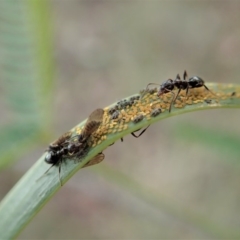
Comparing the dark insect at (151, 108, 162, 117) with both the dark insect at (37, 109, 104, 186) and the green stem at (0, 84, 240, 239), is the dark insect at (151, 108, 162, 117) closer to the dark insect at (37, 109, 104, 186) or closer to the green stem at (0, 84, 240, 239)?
the green stem at (0, 84, 240, 239)

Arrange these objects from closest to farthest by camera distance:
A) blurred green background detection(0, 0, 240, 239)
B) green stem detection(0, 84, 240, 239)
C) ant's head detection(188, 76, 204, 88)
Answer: green stem detection(0, 84, 240, 239) < ant's head detection(188, 76, 204, 88) < blurred green background detection(0, 0, 240, 239)

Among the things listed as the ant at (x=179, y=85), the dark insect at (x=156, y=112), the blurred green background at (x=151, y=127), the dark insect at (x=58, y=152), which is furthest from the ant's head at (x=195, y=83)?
the blurred green background at (x=151, y=127)

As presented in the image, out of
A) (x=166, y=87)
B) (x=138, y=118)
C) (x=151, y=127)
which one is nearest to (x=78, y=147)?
(x=138, y=118)

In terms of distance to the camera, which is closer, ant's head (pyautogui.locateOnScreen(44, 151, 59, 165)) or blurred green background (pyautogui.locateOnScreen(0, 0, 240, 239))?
ant's head (pyautogui.locateOnScreen(44, 151, 59, 165))

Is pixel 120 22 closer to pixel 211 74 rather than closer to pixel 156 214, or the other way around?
pixel 211 74

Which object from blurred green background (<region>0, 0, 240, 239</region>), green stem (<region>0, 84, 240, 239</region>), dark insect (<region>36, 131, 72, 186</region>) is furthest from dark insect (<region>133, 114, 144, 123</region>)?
blurred green background (<region>0, 0, 240, 239</region>)
